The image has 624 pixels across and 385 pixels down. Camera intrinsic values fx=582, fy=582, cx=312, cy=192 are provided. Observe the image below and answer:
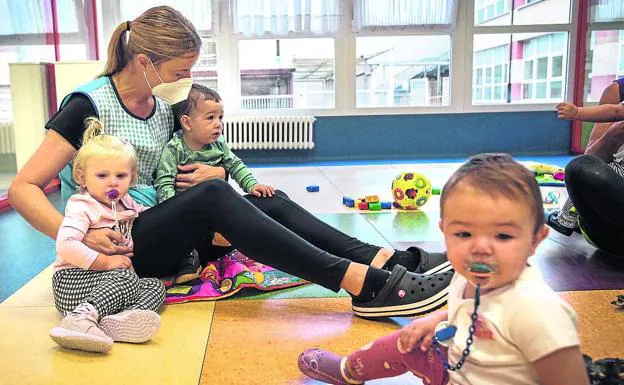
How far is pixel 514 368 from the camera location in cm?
78

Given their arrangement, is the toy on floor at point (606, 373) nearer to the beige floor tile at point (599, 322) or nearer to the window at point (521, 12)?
the beige floor tile at point (599, 322)

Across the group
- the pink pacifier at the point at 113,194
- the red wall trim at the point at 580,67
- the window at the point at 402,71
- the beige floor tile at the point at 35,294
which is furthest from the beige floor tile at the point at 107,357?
the red wall trim at the point at 580,67

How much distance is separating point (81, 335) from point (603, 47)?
6483 millimetres

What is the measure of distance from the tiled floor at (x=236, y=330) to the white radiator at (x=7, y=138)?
1.75 meters

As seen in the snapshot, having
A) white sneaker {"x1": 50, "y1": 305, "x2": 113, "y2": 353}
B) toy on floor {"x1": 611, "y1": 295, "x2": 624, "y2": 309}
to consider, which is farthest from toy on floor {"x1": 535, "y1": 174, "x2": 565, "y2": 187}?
white sneaker {"x1": 50, "y1": 305, "x2": 113, "y2": 353}

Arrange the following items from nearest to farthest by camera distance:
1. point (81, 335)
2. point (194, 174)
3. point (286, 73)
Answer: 1. point (81, 335)
2. point (194, 174)
3. point (286, 73)

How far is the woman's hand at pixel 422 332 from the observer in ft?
3.12

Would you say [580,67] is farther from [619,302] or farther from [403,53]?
[619,302]

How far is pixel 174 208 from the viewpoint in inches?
Result: 62.1

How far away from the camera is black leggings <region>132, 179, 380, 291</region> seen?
4.94 ft

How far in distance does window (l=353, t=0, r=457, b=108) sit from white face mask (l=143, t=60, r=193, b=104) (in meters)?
4.76

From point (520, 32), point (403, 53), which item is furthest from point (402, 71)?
point (520, 32)

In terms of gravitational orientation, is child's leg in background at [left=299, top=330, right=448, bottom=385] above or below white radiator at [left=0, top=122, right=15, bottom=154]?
below

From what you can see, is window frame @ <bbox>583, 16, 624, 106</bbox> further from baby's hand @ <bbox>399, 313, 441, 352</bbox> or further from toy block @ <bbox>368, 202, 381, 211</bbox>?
baby's hand @ <bbox>399, 313, 441, 352</bbox>
